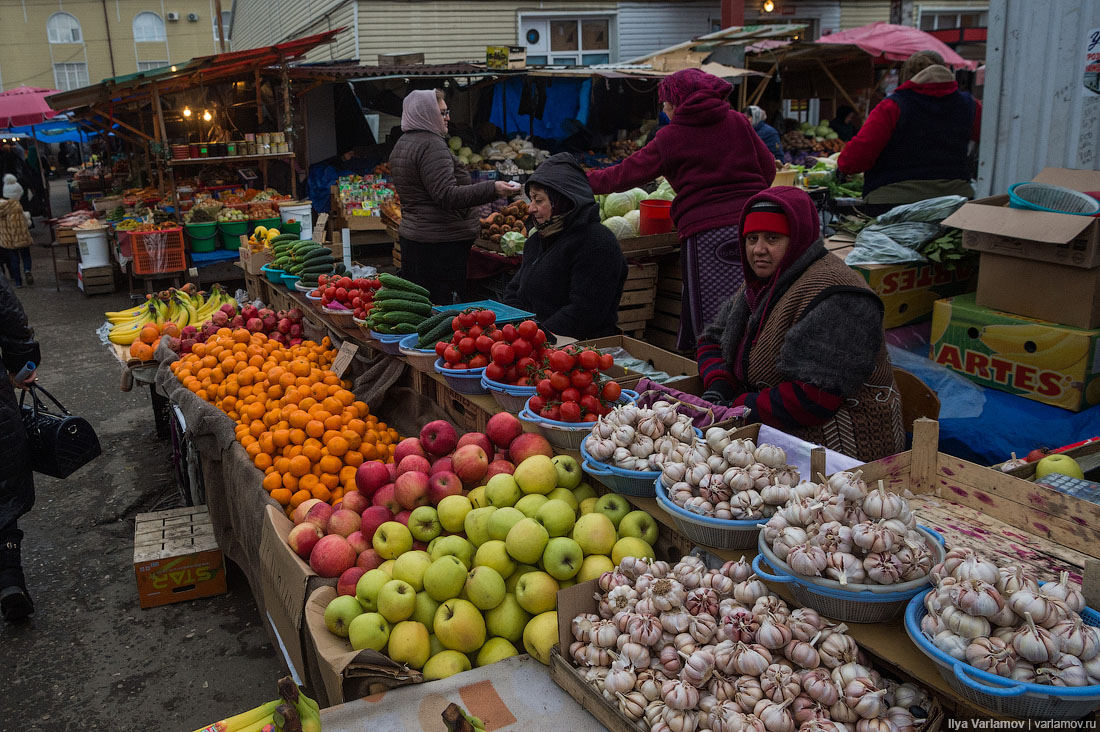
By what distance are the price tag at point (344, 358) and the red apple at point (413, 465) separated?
1725 millimetres

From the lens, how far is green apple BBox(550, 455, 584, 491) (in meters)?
2.72

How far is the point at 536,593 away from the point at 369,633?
1.64 ft

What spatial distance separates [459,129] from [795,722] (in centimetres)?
1506

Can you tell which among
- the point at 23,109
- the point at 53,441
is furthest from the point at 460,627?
the point at 23,109

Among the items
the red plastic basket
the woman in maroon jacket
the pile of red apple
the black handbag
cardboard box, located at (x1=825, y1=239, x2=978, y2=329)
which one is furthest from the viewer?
the red plastic basket

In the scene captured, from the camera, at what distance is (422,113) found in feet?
19.3

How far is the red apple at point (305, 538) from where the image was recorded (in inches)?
115

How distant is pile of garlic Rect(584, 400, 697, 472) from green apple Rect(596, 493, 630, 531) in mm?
123

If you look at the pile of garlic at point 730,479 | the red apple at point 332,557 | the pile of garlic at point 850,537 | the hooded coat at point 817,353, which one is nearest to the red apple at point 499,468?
the red apple at point 332,557

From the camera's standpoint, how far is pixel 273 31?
25.2 metres

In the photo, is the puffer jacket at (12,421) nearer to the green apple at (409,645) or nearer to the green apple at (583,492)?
the green apple at (409,645)

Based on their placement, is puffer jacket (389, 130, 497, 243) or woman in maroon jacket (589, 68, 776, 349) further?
puffer jacket (389, 130, 497, 243)

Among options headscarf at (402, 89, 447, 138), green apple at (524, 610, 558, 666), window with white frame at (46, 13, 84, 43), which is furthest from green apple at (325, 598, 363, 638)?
window with white frame at (46, 13, 84, 43)

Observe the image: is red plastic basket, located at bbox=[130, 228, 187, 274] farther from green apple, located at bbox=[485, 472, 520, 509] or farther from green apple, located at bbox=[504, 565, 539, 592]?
green apple, located at bbox=[504, 565, 539, 592]
